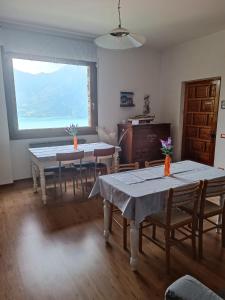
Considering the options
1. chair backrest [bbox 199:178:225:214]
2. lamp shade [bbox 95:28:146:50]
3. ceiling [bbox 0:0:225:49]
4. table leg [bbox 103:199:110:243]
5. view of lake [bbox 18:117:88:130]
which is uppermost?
ceiling [bbox 0:0:225:49]

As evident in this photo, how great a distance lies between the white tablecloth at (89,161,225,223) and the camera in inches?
73.8

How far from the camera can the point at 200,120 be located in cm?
481

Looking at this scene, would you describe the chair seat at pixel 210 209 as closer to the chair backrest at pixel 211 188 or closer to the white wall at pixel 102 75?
the chair backrest at pixel 211 188

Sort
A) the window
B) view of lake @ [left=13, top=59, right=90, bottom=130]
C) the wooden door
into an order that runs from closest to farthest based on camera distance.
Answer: the window
view of lake @ [left=13, top=59, right=90, bottom=130]
the wooden door

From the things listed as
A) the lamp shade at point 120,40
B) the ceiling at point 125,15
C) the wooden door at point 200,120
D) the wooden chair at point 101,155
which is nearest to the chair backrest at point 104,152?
the wooden chair at point 101,155

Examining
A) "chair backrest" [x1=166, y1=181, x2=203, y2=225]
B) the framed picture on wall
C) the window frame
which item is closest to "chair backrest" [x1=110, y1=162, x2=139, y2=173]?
"chair backrest" [x1=166, y1=181, x2=203, y2=225]

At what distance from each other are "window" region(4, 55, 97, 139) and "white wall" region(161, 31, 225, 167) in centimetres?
190

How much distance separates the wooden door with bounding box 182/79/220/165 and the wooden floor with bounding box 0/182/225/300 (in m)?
2.53

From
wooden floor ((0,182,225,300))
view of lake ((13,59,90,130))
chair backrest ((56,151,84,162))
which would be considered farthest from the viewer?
view of lake ((13,59,90,130))

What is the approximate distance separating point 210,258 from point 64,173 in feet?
8.02

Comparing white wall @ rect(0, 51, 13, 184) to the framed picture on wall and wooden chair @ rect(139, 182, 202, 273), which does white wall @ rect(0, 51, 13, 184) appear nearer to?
the framed picture on wall

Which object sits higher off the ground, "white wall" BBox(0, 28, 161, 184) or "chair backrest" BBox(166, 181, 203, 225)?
"white wall" BBox(0, 28, 161, 184)

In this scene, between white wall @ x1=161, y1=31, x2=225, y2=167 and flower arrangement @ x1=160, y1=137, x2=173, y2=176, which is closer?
flower arrangement @ x1=160, y1=137, x2=173, y2=176

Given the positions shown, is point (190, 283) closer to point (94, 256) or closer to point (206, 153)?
point (94, 256)
